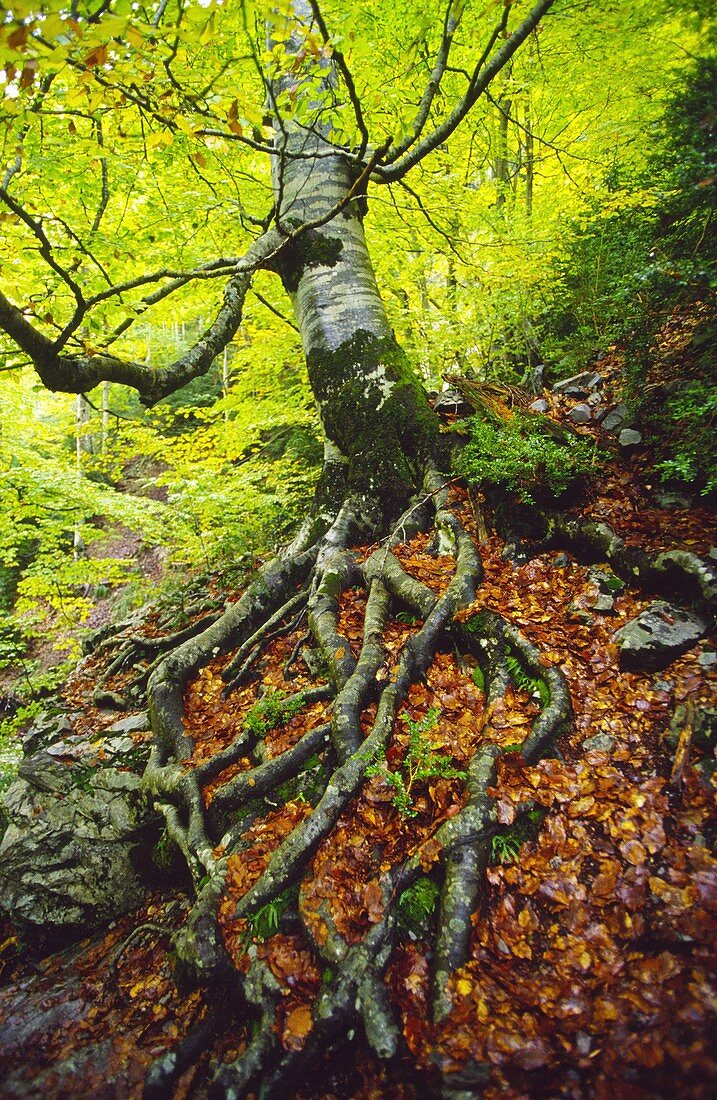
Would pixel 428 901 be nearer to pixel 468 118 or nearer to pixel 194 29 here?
pixel 194 29

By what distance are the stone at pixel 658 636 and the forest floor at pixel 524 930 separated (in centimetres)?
9

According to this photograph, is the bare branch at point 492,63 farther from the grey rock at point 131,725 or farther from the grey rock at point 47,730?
the grey rock at point 47,730

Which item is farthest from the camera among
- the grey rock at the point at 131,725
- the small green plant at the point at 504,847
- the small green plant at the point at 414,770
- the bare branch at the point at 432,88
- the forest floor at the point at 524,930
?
the grey rock at the point at 131,725

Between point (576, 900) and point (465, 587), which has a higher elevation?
point (465, 587)

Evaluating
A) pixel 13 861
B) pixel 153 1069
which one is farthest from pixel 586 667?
pixel 13 861

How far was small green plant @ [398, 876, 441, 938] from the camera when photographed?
2.27m

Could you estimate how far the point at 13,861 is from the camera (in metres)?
3.45

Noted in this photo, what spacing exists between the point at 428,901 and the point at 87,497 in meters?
9.03

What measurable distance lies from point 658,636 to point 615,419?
2366 millimetres

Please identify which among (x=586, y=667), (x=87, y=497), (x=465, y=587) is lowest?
(x=586, y=667)

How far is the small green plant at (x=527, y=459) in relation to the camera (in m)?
3.96

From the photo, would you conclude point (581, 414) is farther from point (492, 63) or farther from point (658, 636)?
point (492, 63)

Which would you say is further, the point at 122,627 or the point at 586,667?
the point at 122,627

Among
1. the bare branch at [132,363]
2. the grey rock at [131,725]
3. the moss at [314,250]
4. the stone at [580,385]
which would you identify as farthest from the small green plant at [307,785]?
the moss at [314,250]
